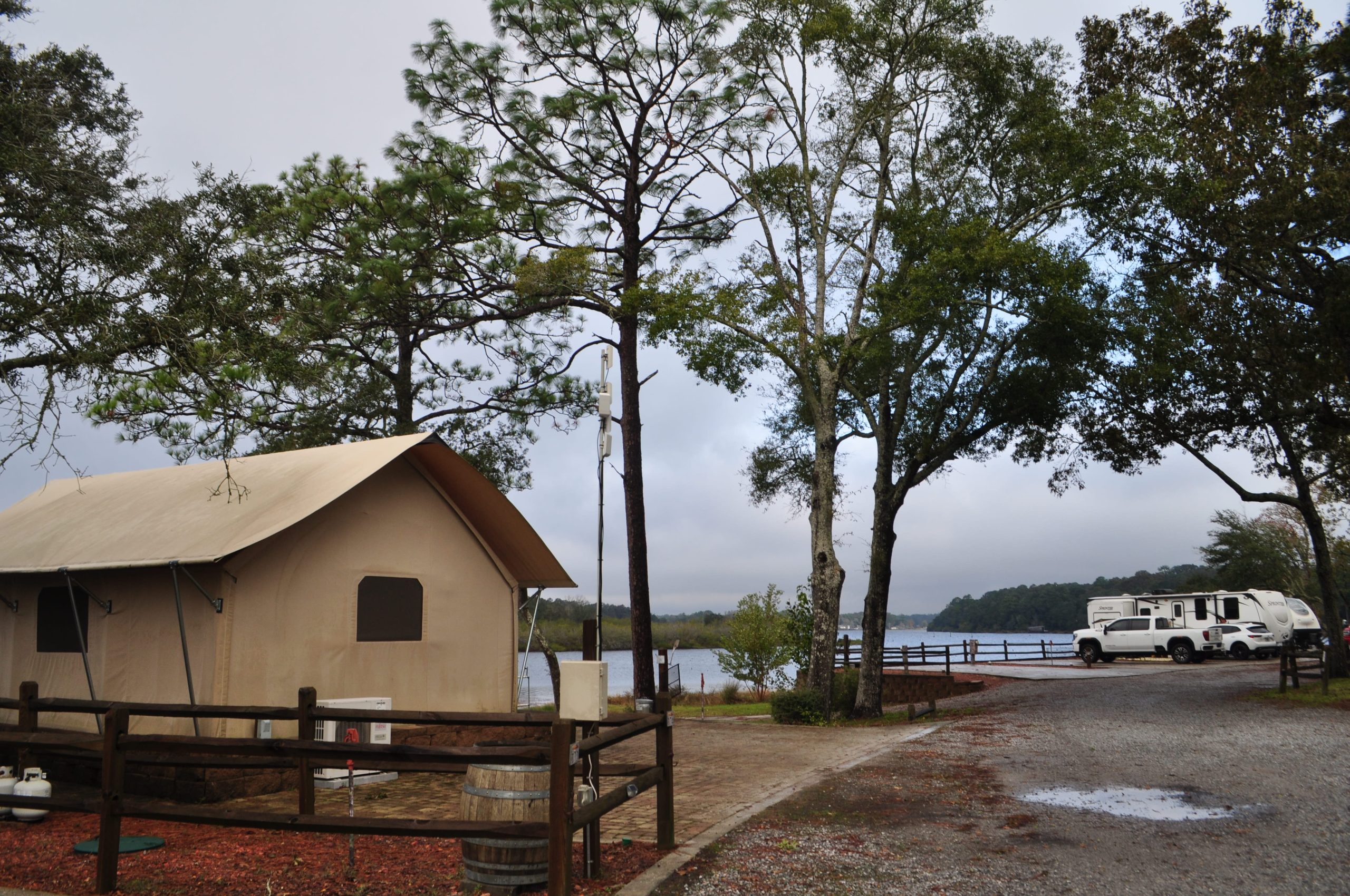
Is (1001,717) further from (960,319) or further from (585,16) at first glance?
(585,16)

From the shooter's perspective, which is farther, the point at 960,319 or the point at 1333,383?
the point at 960,319

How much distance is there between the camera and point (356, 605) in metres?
10.4

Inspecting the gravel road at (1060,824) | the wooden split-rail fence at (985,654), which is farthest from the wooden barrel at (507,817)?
the wooden split-rail fence at (985,654)

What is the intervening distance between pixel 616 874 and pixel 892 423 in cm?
1619

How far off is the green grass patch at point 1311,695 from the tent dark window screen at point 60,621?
753 inches

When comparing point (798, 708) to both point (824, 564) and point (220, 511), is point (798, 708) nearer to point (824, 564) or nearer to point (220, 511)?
point (824, 564)

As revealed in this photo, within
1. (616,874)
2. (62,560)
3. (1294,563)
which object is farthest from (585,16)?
(1294,563)

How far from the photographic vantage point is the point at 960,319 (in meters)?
19.9

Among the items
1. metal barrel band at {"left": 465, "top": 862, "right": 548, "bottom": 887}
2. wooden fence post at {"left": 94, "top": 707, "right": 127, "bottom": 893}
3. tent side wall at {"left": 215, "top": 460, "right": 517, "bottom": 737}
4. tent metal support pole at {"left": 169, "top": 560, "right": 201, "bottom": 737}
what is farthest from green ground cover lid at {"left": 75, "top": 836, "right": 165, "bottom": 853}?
metal barrel band at {"left": 465, "top": 862, "right": 548, "bottom": 887}

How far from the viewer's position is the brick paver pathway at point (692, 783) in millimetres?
8172

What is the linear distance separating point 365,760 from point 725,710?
56.3 feet

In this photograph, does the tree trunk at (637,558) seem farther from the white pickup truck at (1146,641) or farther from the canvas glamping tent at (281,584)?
the white pickup truck at (1146,641)

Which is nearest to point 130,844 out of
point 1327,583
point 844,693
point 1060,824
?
point 1060,824

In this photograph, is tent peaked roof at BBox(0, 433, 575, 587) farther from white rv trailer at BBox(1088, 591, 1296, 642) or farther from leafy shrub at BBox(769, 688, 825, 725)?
white rv trailer at BBox(1088, 591, 1296, 642)
